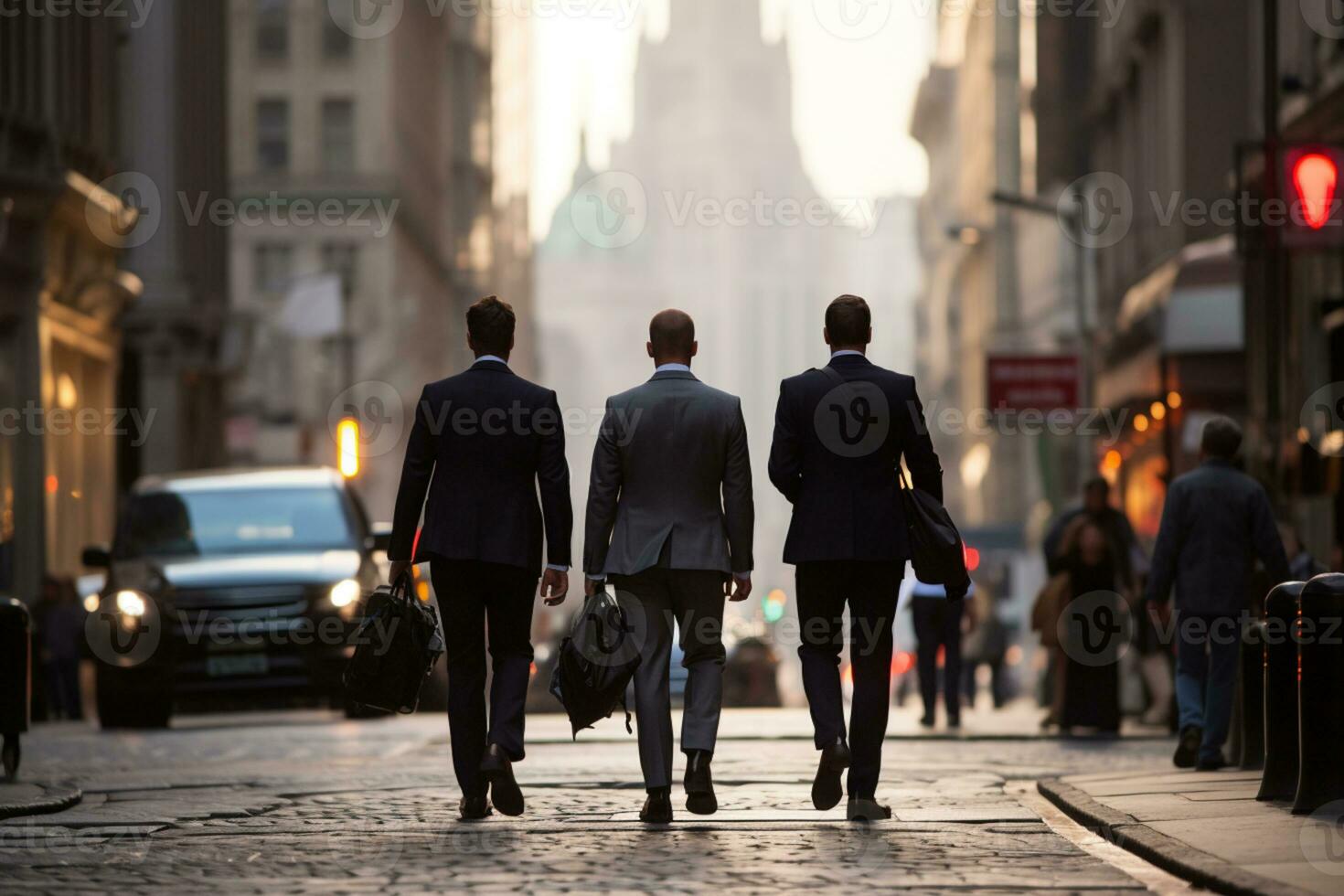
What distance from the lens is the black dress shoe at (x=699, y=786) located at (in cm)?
1029

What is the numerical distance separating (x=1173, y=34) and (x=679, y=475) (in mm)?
32645

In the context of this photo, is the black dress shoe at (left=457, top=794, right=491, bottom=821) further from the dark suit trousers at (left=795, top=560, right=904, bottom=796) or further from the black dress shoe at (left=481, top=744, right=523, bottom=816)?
the dark suit trousers at (left=795, top=560, right=904, bottom=796)

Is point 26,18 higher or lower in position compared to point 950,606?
higher

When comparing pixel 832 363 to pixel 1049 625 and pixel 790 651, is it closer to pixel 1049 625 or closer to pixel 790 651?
pixel 1049 625

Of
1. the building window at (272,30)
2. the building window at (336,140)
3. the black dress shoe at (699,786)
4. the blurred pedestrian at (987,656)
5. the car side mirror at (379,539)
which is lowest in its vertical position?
the blurred pedestrian at (987,656)

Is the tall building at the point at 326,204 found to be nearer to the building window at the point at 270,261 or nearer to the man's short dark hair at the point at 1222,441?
the building window at the point at 270,261

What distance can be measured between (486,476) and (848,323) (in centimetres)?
162

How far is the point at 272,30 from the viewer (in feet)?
244

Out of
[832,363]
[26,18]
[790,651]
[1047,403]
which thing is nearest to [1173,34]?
[1047,403]

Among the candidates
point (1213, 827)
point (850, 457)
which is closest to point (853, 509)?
point (850, 457)

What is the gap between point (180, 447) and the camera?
151ft

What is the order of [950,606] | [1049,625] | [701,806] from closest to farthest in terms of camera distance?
[701,806], [1049,625], [950,606]

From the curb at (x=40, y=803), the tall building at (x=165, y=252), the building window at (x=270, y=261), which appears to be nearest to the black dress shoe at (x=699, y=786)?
the curb at (x=40, y=803)

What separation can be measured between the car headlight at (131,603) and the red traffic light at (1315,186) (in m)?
9.72
